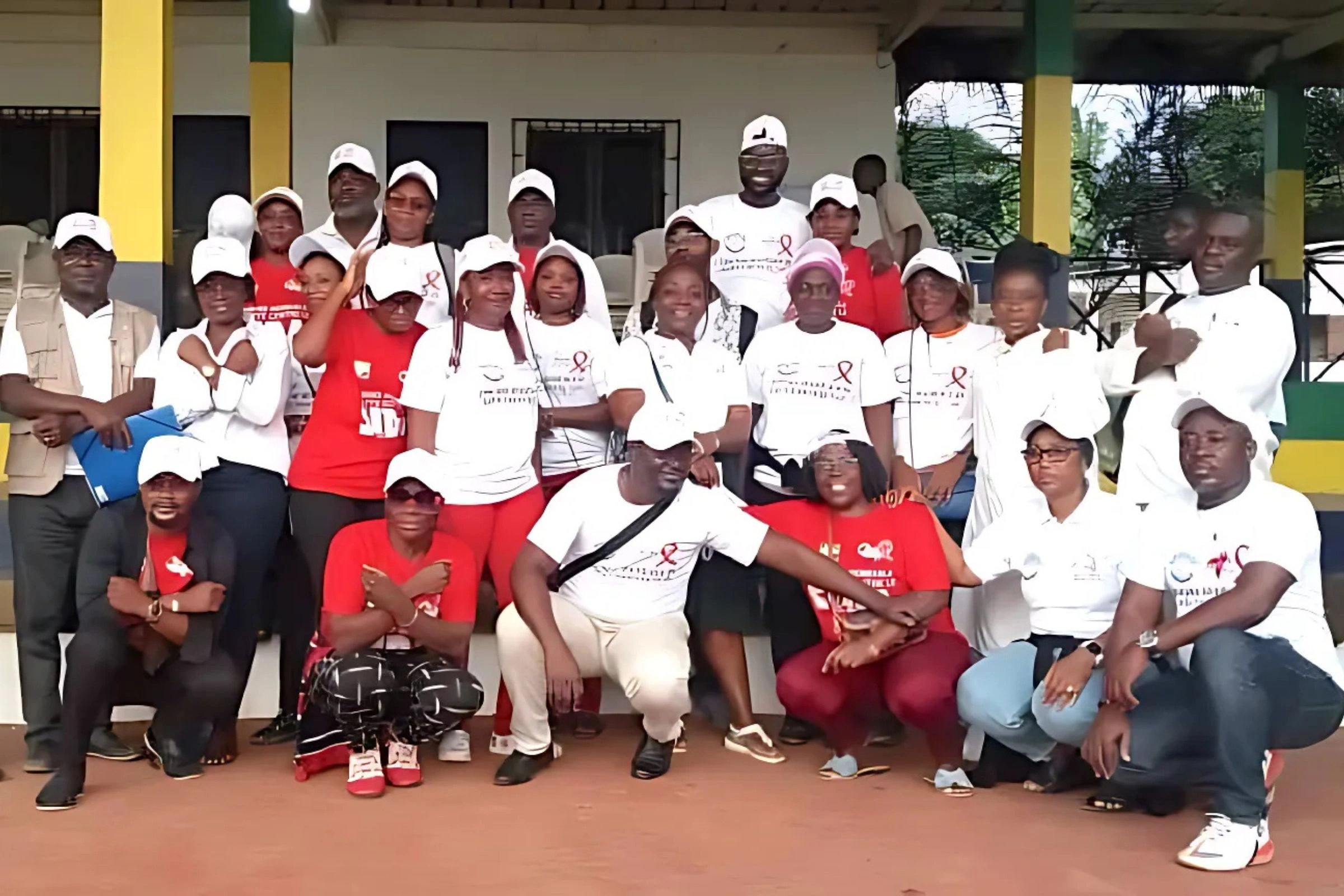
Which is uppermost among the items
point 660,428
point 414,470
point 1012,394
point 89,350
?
point 89,350

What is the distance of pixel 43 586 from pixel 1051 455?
3058 mm

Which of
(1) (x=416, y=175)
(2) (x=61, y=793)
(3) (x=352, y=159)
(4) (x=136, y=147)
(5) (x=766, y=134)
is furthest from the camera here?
(4) (x=136, y=147)

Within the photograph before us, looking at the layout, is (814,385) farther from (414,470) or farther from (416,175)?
(416,175)

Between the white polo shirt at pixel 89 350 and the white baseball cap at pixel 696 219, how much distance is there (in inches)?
70.9

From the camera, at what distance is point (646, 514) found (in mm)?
3965

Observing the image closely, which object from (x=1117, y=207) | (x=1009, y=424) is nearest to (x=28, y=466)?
(x=1009, y=424)

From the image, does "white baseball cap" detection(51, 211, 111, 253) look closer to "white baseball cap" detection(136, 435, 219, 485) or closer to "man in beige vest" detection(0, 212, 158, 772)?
"man in beige vest" detection(0, 212, 158, 772)

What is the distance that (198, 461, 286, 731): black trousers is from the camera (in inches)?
158

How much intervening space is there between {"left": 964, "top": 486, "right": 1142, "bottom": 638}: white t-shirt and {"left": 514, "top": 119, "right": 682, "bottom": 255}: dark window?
18.4ft

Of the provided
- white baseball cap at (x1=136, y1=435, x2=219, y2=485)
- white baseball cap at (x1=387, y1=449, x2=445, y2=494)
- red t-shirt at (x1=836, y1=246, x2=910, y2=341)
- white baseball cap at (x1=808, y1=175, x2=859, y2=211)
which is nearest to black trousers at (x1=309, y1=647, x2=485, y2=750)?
white baseball cap at (x1=387, y1=449, x2=445, y2=494)

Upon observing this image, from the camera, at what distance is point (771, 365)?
4340 millimetres

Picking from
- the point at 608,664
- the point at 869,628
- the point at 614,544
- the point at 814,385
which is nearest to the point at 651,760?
the point at 608,664

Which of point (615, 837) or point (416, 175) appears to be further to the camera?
point (416, 175)

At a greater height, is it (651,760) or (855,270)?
(855,270)
